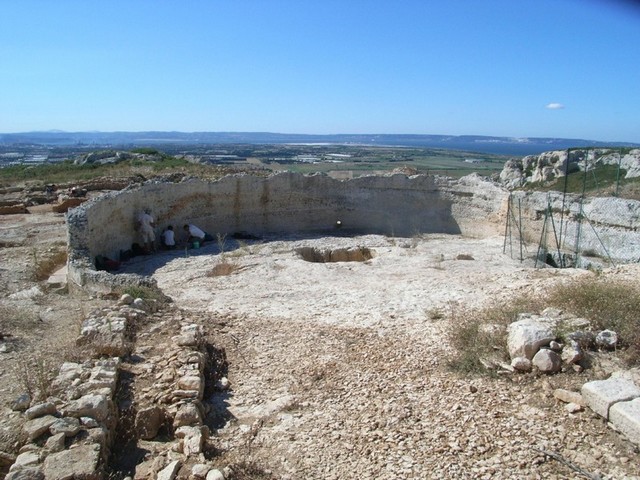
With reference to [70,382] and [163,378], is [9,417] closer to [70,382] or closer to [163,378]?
[70,382]

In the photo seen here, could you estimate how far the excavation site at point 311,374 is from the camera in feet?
15.8

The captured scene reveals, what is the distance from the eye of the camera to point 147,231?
50.2 ft

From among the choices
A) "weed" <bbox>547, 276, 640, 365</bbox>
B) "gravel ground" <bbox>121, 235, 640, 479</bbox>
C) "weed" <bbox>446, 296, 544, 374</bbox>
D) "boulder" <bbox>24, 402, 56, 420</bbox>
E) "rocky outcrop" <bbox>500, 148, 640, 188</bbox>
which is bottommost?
"gravel ground" <bbox>121, 235, 640, 479</bbox>

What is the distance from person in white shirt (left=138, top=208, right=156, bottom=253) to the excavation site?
285 mm

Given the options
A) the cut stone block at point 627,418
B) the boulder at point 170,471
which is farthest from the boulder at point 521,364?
the boulder at point 170,471

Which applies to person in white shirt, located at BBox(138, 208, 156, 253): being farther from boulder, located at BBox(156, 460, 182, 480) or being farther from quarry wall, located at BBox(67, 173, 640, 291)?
boulder, located at BBox(156, 460, 182, 480)

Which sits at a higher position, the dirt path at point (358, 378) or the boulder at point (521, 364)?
the boulder at point (521, 364)

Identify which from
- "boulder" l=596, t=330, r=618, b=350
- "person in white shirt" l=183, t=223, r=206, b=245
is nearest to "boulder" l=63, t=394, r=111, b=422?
"boulder" l=596, t=330, r=618, b=350

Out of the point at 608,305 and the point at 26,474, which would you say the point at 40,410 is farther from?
the point at 608,305

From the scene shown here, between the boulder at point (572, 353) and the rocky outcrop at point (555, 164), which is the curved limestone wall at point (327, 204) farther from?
the boulder at point (572, 353)

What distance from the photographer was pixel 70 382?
18.4ft

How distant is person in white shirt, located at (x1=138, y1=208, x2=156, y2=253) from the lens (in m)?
15.3

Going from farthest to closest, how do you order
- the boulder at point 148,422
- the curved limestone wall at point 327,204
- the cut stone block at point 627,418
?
the curved limestone wall at point 327,204 < the boulder at point 148,422 < the cut stone block at point 627,418

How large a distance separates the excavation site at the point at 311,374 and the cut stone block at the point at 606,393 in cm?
7
